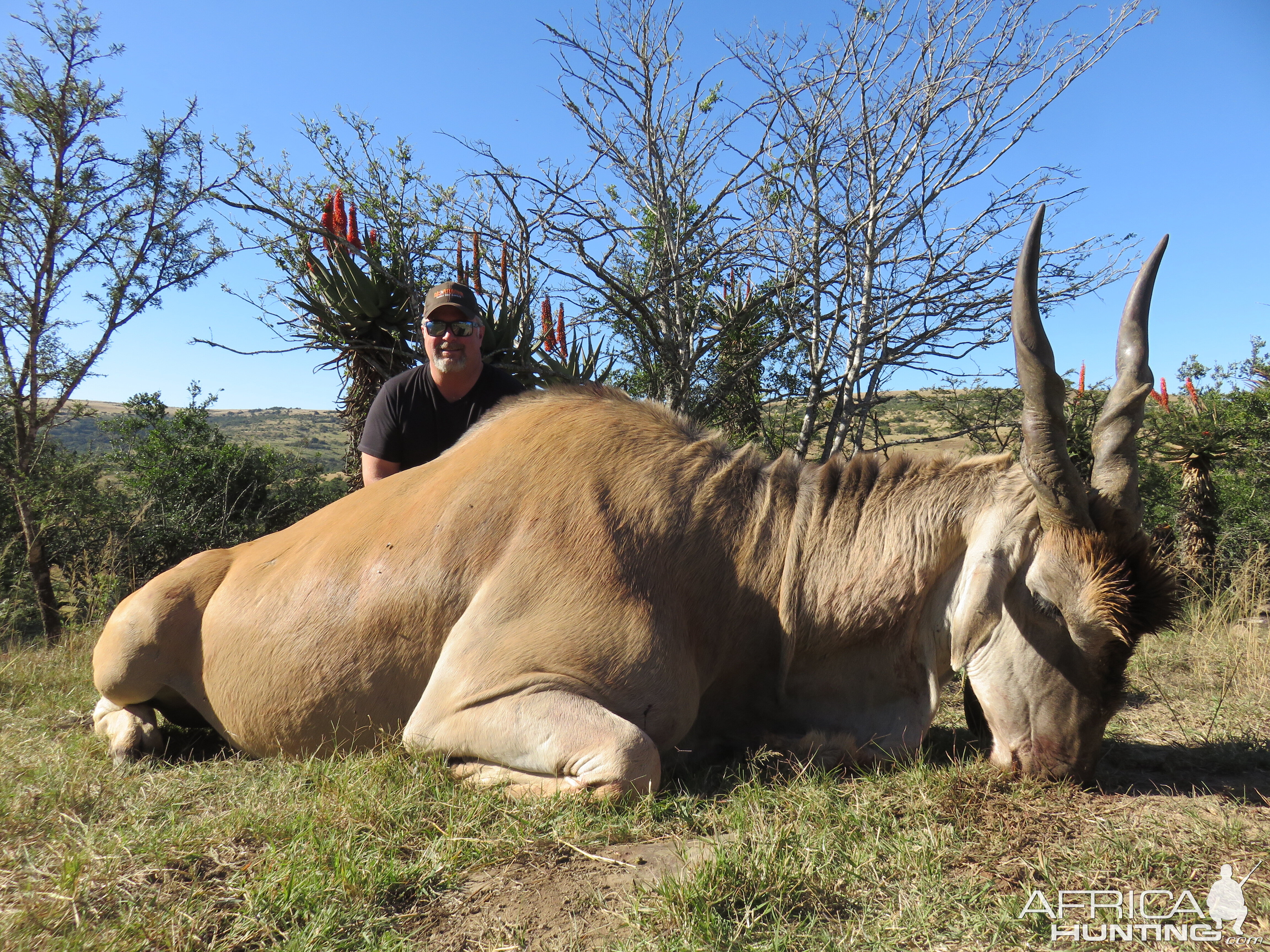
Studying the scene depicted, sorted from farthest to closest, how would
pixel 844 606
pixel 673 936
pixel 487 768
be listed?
pixel 844 606
pixel 487 768
pixel 673 936

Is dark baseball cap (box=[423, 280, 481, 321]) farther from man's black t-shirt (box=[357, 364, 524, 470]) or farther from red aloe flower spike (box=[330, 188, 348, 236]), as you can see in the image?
red aloe flower spike (box=[330, 188, 348, 236])

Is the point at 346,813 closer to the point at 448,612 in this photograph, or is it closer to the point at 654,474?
the point at 448,612

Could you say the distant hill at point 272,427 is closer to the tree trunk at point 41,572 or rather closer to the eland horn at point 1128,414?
the tree trunk at point 41,572

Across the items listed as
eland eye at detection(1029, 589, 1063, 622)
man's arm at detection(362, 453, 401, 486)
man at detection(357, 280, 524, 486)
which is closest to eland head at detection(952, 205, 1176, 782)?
eland eye at detection(1029, 589, 1063, 622)

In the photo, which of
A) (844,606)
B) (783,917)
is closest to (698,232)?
(844,606)

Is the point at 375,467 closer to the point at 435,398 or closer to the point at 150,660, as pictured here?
the point at 435,398

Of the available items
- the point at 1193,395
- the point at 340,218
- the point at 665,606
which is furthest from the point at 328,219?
the point at 1193,395

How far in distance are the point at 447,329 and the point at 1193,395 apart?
26.7ft

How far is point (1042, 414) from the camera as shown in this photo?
115 inches

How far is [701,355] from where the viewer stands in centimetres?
723

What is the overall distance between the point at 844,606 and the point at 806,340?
383 cm

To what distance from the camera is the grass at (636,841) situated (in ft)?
6.56

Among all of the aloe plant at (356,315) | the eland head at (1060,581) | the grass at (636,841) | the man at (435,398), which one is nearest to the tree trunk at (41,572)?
the aloe plant at (356,315)

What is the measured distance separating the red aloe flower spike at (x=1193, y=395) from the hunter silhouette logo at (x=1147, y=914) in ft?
25.6
